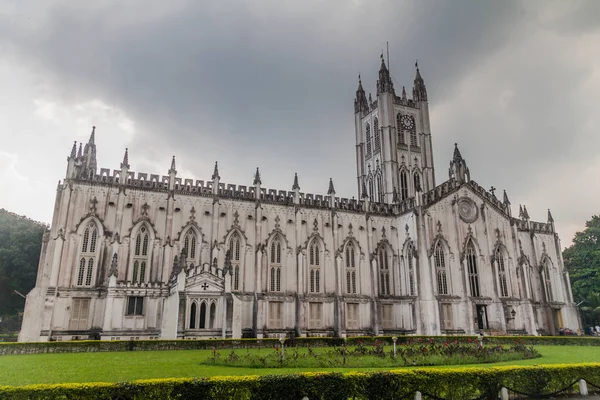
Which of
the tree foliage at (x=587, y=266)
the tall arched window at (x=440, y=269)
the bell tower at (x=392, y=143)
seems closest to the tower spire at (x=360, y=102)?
the bell tower at (x=392, y=143)

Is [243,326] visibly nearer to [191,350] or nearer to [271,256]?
[271,256]

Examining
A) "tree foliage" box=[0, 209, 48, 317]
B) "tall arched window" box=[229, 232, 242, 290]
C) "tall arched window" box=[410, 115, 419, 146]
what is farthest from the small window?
"tall arched window" box=[410, 115, 419, 146]

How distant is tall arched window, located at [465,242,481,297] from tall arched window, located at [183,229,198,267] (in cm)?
2741

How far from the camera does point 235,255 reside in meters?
41.8

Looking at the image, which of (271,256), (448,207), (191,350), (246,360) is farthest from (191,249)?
(448,207)

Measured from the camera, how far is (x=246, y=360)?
21.4m

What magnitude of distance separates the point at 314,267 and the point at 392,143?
2553cm

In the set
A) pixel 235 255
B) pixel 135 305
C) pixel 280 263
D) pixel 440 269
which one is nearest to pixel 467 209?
pixel 440 269

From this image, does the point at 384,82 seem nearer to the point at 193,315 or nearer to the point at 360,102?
the point at 360,102

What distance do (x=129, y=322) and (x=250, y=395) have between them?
26.5m

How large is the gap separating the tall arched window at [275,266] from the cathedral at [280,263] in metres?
0.10

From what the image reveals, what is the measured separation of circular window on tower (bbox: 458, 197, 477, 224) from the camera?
4844 cm

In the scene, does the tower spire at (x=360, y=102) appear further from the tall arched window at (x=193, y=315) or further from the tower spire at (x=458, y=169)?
the tall arched window at (x=193, y=315)

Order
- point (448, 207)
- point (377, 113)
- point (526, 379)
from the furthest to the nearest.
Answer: point (377, 113)
point (448, 207)
point (526, 379)
